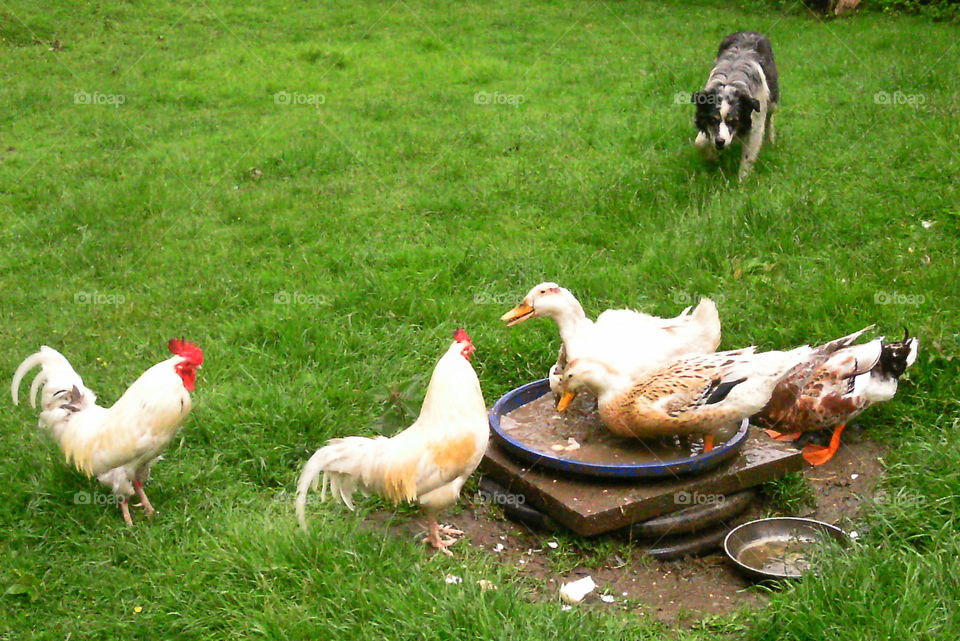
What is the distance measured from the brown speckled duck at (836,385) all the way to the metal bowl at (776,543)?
0.70 m

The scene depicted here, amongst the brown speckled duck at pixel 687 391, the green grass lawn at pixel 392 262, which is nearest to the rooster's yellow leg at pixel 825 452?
the green grass lawn at pixel 392 262

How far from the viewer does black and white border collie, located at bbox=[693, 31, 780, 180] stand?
25.0ft

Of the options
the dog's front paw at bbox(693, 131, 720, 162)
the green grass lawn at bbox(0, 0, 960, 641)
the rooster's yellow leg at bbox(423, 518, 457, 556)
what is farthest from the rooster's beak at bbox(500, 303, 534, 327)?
the dog's front paw at bbox(693, 131, 720, 162)

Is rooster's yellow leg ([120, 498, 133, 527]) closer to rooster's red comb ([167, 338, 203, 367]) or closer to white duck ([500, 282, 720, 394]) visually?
rooster's red comb ([167, 338, 203, 367])

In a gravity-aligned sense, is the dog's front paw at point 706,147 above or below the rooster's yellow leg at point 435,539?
above

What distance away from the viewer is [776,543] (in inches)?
168

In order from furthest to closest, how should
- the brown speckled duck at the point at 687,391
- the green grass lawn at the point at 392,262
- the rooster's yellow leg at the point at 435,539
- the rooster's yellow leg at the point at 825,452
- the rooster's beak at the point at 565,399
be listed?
the rooster's yellow leg at the point at 825,452
the rooster's beak at the point at 565,399
the brown speckled duck at the point at 687,391
the rooster's yellow leg at the point at 435,539
the green grass lawn at the point at 392,262

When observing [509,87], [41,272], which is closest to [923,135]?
[509,87]

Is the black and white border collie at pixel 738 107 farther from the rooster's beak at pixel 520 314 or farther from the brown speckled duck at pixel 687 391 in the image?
the brown speckled duck at pixel 687 391

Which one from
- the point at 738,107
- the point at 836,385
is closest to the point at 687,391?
the point at 836,385

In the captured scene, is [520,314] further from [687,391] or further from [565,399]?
[687,391]

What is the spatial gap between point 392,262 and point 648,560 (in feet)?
11.3

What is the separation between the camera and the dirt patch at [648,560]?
3.93 meters

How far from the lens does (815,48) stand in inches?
479
